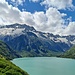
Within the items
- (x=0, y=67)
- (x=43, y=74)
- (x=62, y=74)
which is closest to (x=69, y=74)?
(x=62, y=74)

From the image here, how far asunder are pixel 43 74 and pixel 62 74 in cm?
1510

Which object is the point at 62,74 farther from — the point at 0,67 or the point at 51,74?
the point at 0,67

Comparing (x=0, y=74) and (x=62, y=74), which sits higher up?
(x=0, y=74)

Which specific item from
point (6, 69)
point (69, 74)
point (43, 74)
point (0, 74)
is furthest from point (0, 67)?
point (69, 74)

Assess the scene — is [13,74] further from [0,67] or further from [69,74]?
[69,74]

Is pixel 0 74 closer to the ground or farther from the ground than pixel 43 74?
farther from the ground

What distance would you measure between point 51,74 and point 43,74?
5.77 meters

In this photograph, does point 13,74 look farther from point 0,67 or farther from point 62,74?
point 62,74

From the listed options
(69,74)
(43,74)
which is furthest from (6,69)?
(69,74)

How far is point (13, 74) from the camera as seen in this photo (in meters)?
81.6

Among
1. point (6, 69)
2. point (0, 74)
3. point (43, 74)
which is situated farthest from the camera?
point (43, 74)

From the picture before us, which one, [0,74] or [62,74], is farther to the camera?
[62,74]

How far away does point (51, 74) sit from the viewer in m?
159

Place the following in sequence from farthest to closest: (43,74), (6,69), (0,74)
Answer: (43,74), (6,69), (0,74)
